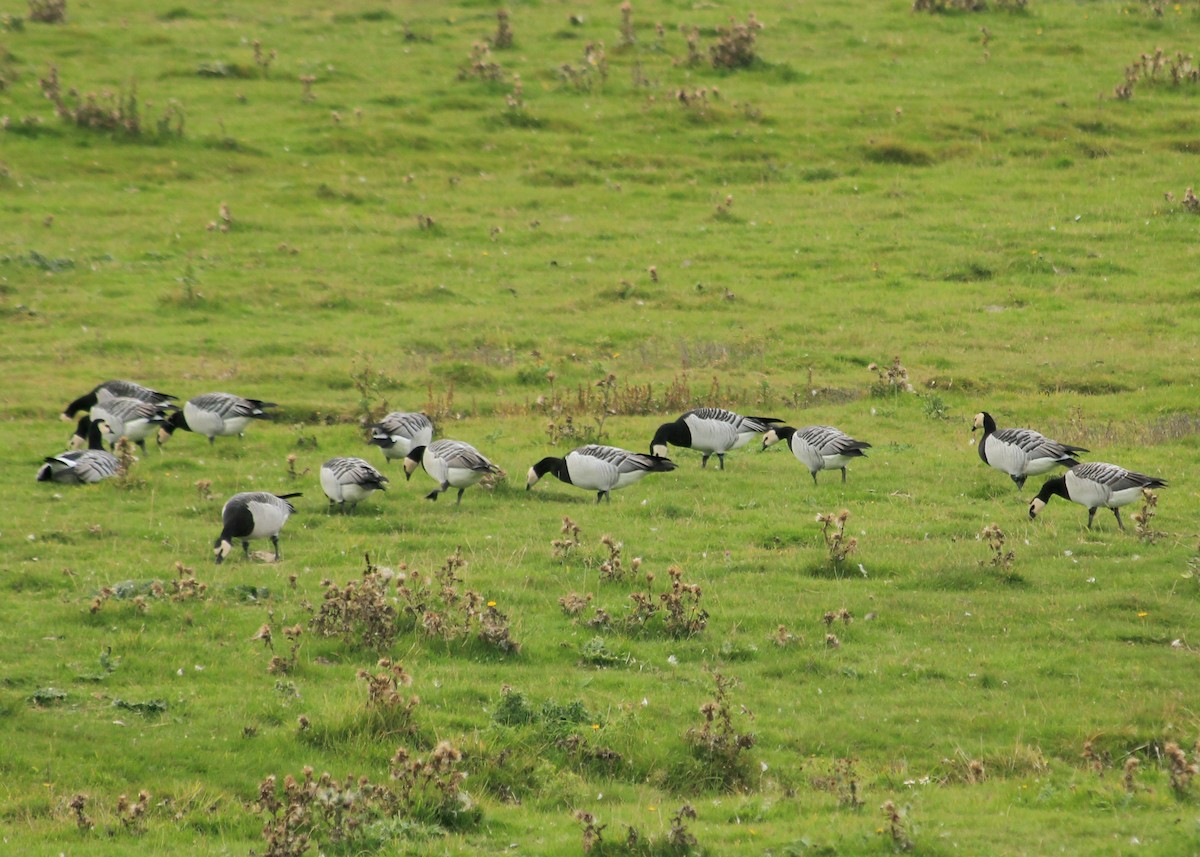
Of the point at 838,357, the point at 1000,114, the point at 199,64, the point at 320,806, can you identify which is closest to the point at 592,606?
the point at 320,806

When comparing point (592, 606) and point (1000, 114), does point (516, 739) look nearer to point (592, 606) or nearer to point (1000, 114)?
point (592, 606)

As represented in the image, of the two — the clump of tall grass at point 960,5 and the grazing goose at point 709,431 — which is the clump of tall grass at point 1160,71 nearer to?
the clump of tall grass at point 960,5

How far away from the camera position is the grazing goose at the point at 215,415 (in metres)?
21.2

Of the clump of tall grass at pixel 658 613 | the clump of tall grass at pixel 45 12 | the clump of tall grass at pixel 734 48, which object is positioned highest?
the clump of tall grass at pixel 45 12

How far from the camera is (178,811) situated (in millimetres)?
9922

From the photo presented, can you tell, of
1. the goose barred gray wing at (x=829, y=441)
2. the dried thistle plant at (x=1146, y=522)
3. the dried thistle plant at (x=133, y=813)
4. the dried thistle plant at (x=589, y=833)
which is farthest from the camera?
the goose barred gray wing at (x=829, y=441)

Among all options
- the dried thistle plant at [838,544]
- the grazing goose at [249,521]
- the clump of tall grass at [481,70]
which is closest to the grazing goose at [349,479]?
the grazing goose at [249,521]

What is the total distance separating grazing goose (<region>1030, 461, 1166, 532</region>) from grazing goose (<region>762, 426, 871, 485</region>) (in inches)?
113

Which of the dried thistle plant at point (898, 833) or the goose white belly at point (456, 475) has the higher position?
the goose white belly at point (456, 475)

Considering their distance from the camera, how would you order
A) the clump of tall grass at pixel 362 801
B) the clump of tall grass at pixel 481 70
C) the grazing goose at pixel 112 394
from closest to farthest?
the clump of tall grass at pixel 362 801, the grazing goose at pixel 112 394, the clump of tall grass at pixel 481 70

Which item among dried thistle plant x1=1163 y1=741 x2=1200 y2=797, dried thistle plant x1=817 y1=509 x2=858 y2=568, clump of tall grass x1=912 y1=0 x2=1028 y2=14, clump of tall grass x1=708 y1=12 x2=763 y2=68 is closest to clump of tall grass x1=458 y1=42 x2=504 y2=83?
clump of tall grass x1=708 y1=12 x2=763 y2=68

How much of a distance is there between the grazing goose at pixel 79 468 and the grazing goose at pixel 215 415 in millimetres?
1790

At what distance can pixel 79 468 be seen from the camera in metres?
19.4

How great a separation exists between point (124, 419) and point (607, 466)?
790 cm
